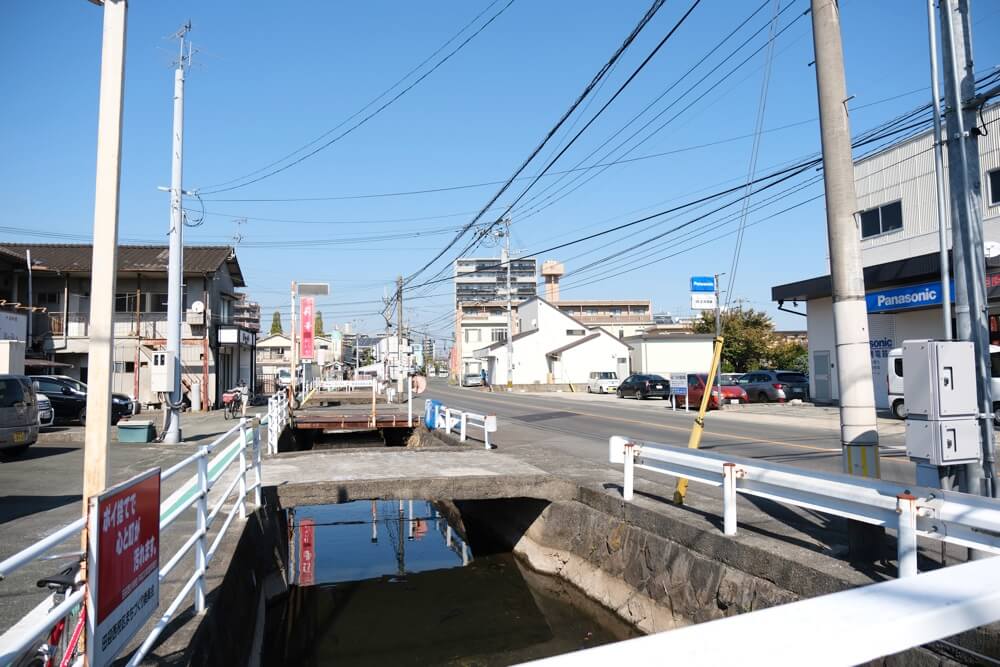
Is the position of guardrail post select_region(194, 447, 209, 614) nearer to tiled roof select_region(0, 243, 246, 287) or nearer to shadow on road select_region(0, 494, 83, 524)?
shadow on road select_region(0, 494, 83, 524)

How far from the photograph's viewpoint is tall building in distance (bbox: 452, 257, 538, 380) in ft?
306

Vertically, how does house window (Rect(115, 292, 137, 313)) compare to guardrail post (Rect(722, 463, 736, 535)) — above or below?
above

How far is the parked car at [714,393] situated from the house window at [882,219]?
8.88 meters

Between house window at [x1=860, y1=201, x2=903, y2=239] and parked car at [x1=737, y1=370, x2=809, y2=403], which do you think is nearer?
house window at [x1=860, y1=201, x2=903, y2=239]

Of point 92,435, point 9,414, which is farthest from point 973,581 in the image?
point 9,414

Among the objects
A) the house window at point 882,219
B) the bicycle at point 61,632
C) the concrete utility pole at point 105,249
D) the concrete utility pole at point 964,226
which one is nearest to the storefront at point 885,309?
the house window at point 882,219

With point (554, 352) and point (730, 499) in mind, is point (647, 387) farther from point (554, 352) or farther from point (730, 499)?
point (730, 499)

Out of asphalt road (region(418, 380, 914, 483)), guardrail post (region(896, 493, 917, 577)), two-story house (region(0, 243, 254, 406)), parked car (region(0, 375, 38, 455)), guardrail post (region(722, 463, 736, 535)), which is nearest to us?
guardrail post (region(896, 493, 917, 577))

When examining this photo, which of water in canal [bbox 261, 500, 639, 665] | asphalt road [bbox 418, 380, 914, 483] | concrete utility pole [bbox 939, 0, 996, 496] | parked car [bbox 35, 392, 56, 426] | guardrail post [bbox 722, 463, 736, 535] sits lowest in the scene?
Answer: water in canal [bbox 261, 500, 639, 665]

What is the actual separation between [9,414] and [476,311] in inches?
4239

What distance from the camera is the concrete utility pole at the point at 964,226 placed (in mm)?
7355

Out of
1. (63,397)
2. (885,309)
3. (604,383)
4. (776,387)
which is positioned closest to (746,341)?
(604,383)

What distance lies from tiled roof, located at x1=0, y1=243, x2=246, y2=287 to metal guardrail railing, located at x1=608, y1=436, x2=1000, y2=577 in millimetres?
32000

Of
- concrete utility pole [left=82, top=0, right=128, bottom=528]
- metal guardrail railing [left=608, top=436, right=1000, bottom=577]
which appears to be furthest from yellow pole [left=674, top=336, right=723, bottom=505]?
concrete utility pole [left=82, top=0, right=128, bottom=528]
